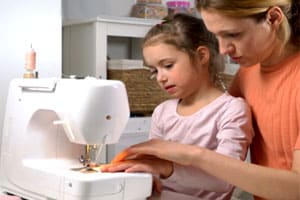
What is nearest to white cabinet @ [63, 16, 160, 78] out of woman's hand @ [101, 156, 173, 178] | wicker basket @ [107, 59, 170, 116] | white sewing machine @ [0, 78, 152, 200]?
wicker basket @ [107, 59, 170, 116]

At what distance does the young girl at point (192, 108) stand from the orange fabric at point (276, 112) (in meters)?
0.04

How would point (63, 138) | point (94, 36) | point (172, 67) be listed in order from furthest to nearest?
point (94, 36), point (172, 67), point (63, 138)

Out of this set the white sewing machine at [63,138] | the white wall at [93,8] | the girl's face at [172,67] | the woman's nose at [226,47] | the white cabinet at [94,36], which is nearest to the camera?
the white sewing machine at [63,138]

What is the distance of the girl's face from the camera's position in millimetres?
1266

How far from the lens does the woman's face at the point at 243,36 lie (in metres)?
1.07

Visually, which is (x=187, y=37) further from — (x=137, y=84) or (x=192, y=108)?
(x=137, y=84)

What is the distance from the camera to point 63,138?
116cm

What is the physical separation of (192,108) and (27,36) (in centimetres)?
62

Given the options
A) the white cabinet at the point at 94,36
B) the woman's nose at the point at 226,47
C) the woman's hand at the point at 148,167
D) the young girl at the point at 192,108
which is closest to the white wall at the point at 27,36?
the white cabinet at the point at 94,36

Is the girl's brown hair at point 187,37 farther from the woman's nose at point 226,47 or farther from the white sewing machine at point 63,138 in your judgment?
the white sewing machine at point 63,138

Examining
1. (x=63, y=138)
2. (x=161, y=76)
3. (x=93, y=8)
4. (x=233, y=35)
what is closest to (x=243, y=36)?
(x=233, y=35)

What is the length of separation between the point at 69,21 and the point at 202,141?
116 centimetres

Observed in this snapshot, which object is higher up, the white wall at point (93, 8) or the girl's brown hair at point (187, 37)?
the white wall at point (93, 8)

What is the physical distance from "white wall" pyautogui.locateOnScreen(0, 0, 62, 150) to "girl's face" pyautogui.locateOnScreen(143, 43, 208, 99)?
491 millimetres
